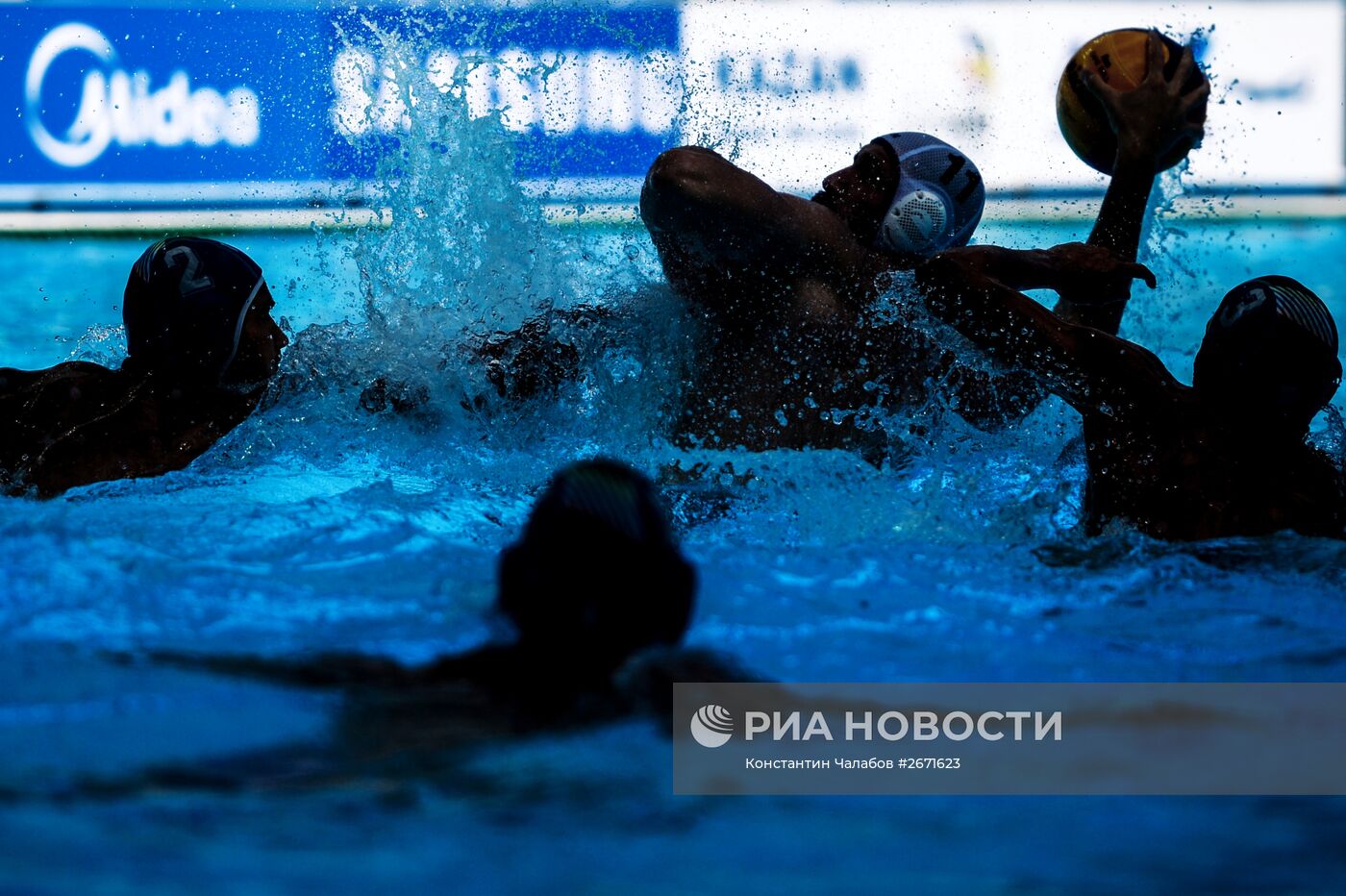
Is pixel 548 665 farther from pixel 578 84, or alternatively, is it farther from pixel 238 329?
pixel 578 84

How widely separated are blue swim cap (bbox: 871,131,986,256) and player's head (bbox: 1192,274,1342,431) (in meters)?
0.56

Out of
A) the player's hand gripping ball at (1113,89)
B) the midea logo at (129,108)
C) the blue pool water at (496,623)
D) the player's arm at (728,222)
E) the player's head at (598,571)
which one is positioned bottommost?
the blue pool water at (496,623)

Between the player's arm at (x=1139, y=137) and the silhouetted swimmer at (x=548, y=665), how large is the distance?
1.58 m

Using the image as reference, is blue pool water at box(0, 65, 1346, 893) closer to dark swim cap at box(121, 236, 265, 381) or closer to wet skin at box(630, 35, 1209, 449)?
wet skin at box(630, 35, 1209, 449)

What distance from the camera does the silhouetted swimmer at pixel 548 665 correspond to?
1478 mm

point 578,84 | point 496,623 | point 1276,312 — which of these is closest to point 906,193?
point 1276,312

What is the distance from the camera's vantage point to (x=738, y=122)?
7.33 meters

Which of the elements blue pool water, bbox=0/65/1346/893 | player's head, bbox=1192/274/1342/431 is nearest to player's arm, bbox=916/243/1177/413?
player's head, bbox=1192/274/1342/431

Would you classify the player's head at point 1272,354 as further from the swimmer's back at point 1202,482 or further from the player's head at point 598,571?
the player's head at point 598,571

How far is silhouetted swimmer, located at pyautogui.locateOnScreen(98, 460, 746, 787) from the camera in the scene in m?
1.48

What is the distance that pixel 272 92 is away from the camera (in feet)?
24.1

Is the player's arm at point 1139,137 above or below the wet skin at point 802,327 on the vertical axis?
above

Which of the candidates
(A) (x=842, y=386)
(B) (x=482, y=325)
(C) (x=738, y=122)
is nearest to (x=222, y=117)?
(C) (x=738, y=122)

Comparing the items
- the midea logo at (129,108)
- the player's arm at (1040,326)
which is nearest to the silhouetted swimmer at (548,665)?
the player's arm at (1040,326)
